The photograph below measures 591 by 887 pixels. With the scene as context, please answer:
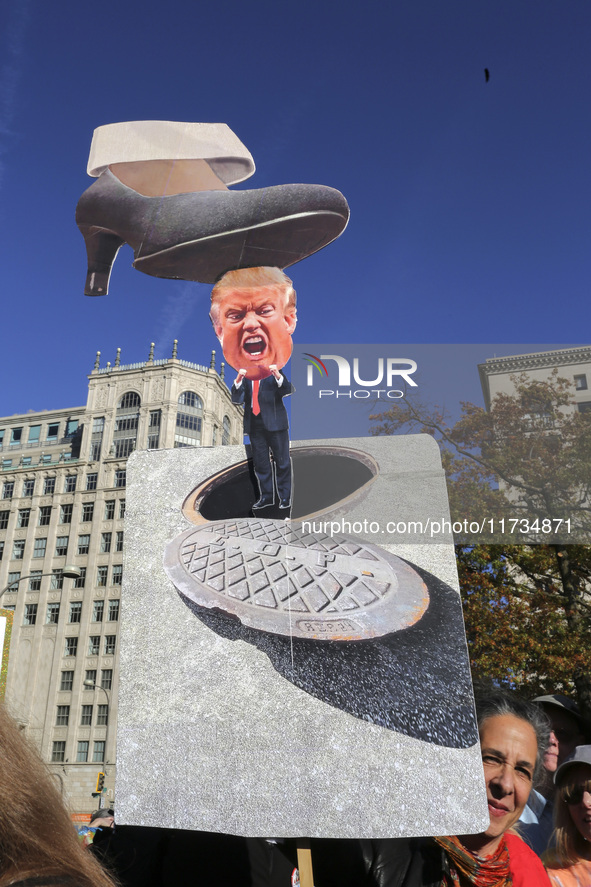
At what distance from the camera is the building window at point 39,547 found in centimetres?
5438

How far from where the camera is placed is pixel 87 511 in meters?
54.8

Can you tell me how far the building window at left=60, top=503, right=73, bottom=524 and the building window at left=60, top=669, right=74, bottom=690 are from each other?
11.8 meters

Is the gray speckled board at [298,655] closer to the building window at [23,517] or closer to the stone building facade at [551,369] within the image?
the stone building facade at [551,369]

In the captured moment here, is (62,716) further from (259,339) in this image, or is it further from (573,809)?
(573,809)

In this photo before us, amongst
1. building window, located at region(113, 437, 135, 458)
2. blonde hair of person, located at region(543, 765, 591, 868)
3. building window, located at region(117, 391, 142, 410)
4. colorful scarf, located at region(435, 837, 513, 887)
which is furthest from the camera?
building window, located at region(117, 391, 142, 410)

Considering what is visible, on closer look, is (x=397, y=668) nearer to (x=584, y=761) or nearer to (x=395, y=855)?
(x=395, y=855)

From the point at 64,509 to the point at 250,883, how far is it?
56133mm

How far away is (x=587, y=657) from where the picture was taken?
6.01 meters

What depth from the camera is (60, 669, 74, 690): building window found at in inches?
1925

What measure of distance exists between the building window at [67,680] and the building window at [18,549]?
10714 millimetres

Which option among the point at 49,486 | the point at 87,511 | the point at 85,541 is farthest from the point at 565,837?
the point at 49,486

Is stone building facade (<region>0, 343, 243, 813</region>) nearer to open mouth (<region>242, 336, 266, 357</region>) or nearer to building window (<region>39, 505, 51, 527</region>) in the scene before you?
building window (<region>39, 505, 51, 527</region>)

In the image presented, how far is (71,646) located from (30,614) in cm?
456

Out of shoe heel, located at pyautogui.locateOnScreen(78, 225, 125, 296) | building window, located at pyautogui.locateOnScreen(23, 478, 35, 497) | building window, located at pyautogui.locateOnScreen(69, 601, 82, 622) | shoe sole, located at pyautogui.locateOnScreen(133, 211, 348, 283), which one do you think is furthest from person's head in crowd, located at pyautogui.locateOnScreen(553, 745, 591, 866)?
building window, located at pyautogui.locateOnScreen(23, 478, 35, 497)
